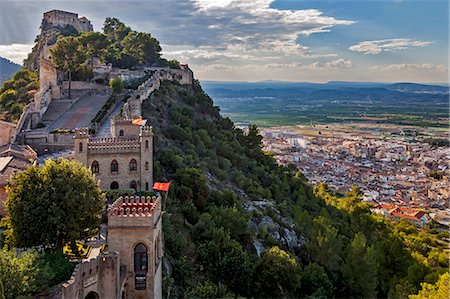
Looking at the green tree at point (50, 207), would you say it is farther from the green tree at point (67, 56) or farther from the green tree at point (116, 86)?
the green tree at point (67, 56)

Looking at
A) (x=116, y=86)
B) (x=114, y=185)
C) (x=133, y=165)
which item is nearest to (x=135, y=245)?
(x=114, y=185)

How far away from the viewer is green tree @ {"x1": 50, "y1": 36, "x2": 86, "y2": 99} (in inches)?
1895

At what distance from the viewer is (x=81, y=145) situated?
23.9 metres

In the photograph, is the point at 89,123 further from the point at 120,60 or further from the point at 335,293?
the point at 335,293

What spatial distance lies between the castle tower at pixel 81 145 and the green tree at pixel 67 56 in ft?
84.8

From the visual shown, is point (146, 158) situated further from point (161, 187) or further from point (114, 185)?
point (114, 185)

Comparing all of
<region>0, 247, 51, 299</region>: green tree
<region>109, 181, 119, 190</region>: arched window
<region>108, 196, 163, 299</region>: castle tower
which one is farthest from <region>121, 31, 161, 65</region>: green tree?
<region>0, 247, 51, 299</region>: green tree

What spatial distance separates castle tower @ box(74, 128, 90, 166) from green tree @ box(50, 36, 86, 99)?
2585cm

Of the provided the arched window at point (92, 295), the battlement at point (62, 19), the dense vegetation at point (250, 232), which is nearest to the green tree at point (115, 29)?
the battlement at point (62, 19)

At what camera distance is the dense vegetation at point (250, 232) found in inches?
882

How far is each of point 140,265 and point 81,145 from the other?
1065 cm

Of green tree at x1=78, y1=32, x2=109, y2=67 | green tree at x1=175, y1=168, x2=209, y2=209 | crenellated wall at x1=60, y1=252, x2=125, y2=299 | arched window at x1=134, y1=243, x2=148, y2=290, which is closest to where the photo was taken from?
crenellated wall at x1=60, y1=252, x2=125, y2=299

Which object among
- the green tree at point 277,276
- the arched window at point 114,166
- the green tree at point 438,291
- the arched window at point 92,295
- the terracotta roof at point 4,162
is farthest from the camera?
the arched window at point 114,166

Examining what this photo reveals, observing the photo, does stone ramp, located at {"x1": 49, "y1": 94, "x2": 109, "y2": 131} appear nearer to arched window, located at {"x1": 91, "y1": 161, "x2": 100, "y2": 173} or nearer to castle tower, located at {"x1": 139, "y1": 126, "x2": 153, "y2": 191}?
arched window, located at {"x1": 91, "y1": 161, "x2": 100, "y2": 173}
